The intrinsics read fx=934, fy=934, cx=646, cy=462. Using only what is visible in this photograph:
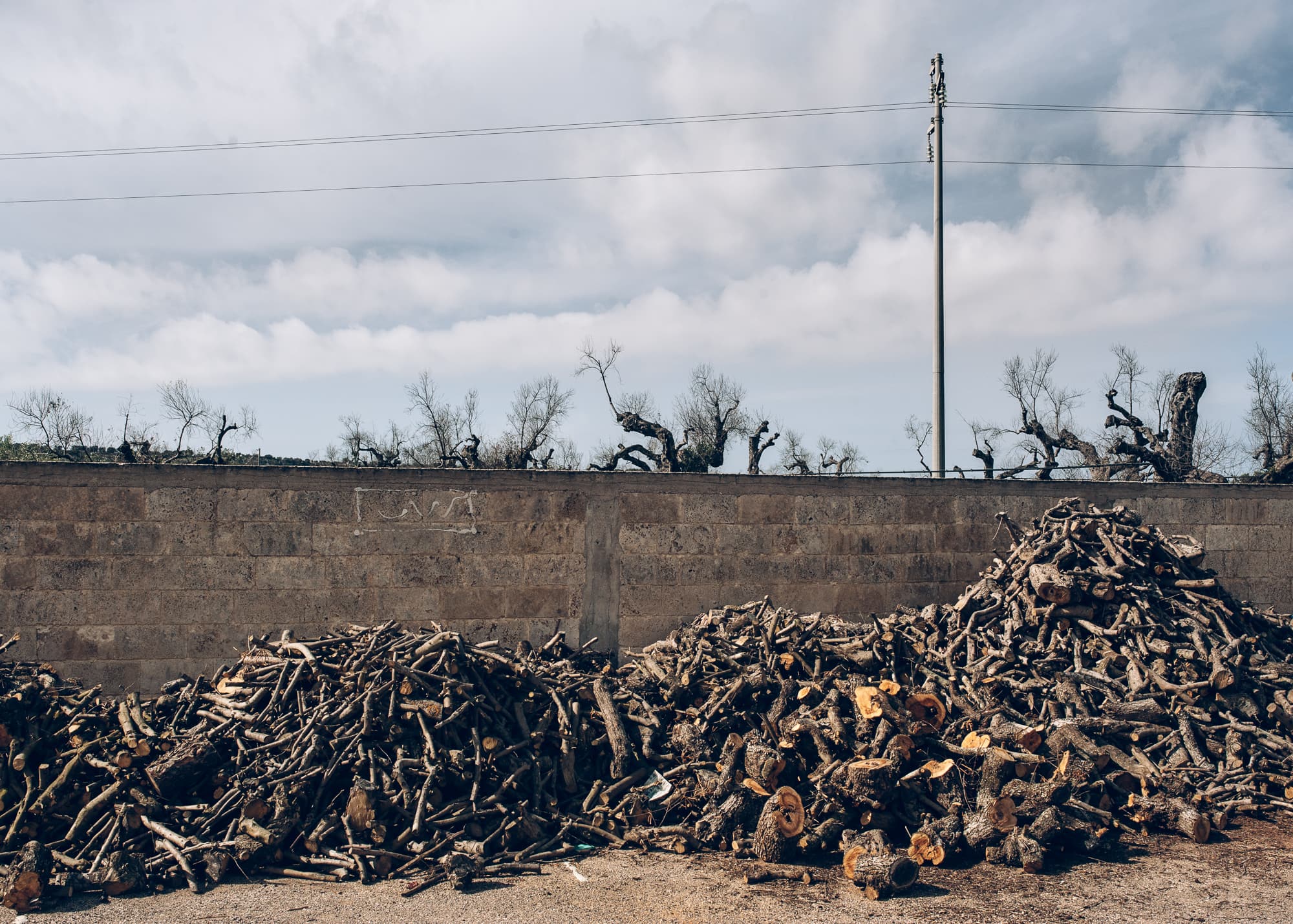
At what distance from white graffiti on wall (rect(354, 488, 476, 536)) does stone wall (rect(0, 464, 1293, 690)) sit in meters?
0.01

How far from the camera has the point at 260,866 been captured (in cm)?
634

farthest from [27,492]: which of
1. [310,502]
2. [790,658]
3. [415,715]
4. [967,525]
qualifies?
[967,525]

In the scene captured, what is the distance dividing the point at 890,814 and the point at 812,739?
805 mm

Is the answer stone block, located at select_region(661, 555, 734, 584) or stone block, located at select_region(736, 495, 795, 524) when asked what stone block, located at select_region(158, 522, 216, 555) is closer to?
stone block, located at select_region(661, 555, 734, 584)

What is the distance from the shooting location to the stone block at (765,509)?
10219 mm

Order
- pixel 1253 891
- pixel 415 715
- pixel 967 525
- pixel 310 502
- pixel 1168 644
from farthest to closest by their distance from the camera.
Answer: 1. pixel 967 525
2. pixel 310 502
3. pixel 1168 644
4. pixel 415 715
5. pixel 1253 891

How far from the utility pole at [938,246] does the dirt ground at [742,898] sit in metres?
8.26

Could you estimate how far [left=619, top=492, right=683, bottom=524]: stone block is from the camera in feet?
32.6

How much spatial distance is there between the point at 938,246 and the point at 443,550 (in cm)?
1021

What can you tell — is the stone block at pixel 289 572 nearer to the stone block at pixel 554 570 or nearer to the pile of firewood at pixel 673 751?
the pile of firewood at pixel 673 751

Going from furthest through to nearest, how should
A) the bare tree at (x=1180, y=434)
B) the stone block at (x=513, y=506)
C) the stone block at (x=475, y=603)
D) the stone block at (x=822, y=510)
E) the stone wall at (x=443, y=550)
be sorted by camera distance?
the bare tree at (x=1180, y=434) → the stone block at (x=822, y=510) → the stone block at (x=513, y=506) → the stone block at (x=475, y=603) → the stone wall at (x=443, y=550)

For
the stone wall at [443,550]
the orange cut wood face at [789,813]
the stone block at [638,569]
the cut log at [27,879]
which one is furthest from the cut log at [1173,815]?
the cut log at [27,879]

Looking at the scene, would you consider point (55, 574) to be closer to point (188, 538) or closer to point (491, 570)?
point (188, 538)

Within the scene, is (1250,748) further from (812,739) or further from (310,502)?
(310,502)
